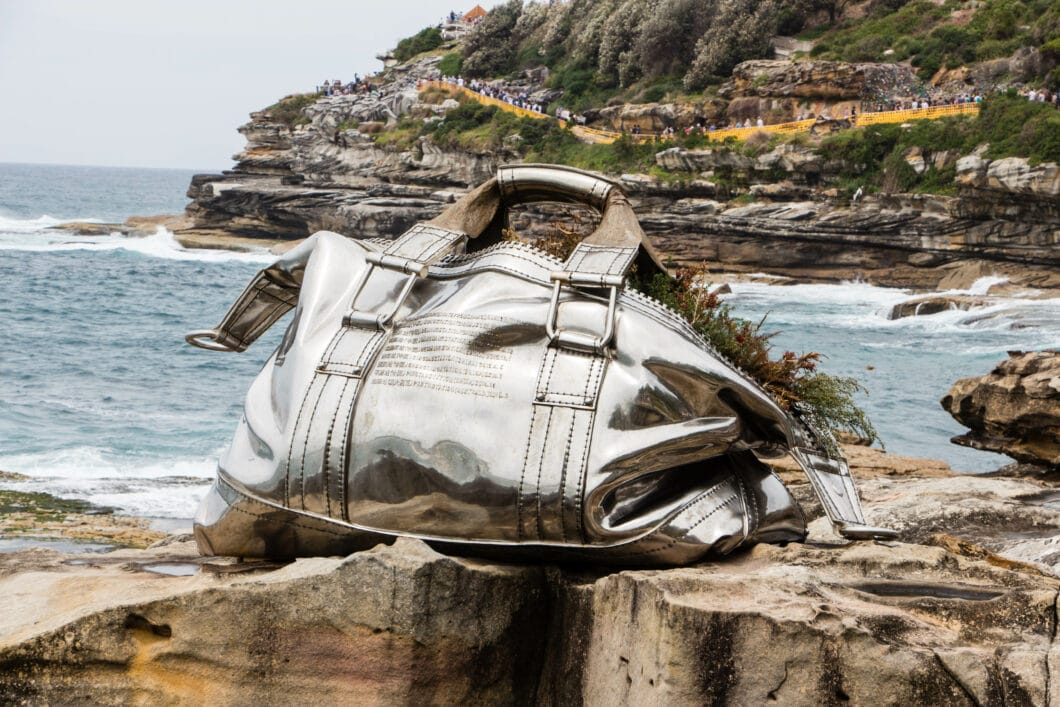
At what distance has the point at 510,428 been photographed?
317cm

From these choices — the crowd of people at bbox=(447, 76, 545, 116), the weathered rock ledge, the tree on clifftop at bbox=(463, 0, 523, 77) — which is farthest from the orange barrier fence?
the weathered rock ledge

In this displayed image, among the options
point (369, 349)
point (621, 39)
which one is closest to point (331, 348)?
point (369, 349)

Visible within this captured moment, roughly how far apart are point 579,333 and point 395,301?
0.67 metres

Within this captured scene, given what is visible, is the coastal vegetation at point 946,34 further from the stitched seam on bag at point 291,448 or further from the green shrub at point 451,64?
the stitched seam on bag at point 291,448

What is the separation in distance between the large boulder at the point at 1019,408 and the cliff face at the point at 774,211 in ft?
60.2

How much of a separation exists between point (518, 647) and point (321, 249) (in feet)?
4.88

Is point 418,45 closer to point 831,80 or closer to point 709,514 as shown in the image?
point 831,80

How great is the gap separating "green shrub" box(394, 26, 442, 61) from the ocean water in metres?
39.1

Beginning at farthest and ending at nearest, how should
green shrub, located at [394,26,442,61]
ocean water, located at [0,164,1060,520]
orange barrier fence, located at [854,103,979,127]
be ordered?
green shrub, located at [394,26,442,61]
orange barrier fence, located at [854,103,979,127]
ocean water, located at [0,164,1060,520]

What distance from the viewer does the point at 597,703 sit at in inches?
115

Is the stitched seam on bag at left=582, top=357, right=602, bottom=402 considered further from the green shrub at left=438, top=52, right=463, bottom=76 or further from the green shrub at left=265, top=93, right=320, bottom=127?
the green shrub at left=438, top=52, right=463, bottom=76

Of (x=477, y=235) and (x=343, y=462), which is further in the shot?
(x=477, y=235)

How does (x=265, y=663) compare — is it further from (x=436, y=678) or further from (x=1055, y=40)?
(x=1055, y=40)

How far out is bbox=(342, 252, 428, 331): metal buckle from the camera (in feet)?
11.5
